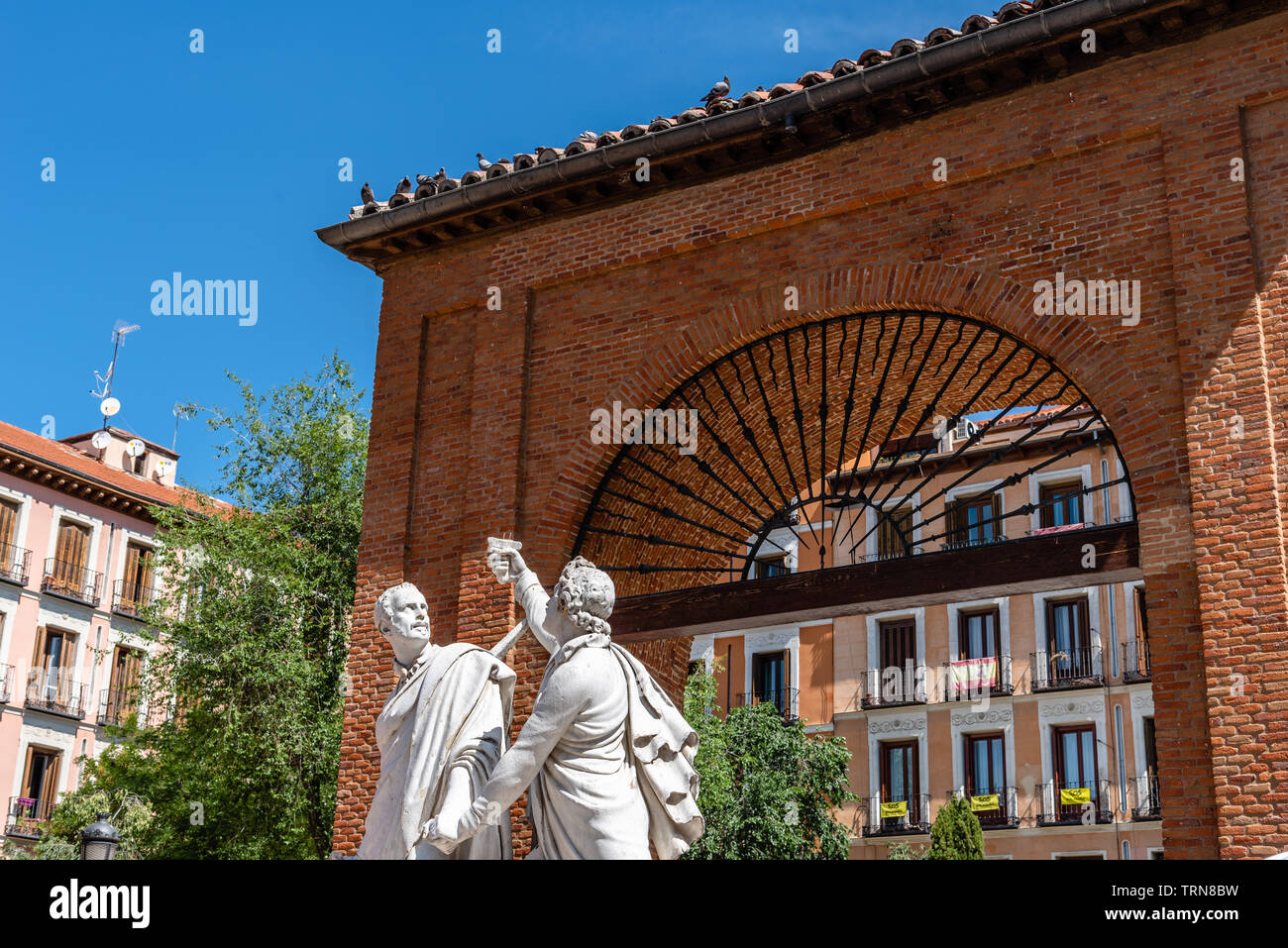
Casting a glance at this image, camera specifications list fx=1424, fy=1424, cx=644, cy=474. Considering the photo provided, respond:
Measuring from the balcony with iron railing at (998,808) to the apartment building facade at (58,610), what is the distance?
17772mm

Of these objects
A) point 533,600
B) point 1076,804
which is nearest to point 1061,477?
point 1076,804

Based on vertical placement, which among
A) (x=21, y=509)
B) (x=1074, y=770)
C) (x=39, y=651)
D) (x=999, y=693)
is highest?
(x=21, y=509)

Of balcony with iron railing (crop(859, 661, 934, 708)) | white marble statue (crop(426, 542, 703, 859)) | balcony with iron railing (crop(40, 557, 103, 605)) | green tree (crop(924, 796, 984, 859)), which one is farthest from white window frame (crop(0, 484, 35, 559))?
white marble statue (crop(426, 542, 703, 859))

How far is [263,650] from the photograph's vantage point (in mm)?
16344

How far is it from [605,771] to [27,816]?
29.0 metres

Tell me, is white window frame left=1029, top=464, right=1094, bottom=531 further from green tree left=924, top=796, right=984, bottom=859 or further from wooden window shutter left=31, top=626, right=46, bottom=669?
wooden window shutter left=31, top=626, right=46, bottom=669

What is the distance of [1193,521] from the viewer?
8.79 meters

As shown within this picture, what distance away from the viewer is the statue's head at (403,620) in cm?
638

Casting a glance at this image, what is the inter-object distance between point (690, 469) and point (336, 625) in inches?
274

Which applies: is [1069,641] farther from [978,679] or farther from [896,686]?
[896,686]

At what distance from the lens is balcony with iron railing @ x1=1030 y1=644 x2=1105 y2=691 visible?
30430 mm
